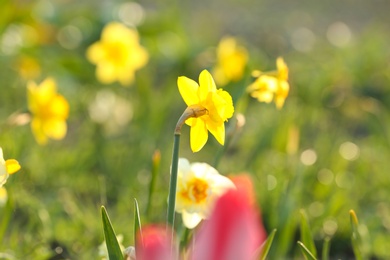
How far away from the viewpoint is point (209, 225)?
1.81 ft

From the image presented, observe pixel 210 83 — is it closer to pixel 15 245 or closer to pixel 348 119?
pixel 15 245

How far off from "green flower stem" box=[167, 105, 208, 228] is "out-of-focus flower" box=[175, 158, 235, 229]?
0.46ft

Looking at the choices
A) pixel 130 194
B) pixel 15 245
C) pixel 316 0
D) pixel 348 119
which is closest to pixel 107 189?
pixel 130 194

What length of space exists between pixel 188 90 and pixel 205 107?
0.05m

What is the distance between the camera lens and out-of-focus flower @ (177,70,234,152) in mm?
1184

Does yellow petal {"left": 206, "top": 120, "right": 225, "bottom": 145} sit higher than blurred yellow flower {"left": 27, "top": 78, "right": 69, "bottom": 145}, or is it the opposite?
yellow petal {"left": 206, "top": 120, "right": 225, "bottom": 145}

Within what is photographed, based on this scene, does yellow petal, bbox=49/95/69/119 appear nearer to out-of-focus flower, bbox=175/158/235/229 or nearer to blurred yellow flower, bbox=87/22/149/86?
blurred yellow flower, bbox=87/22/149/86

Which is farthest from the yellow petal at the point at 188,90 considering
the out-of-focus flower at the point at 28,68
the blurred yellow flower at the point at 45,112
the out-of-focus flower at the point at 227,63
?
the out-of-focus flower at the point at 28,68

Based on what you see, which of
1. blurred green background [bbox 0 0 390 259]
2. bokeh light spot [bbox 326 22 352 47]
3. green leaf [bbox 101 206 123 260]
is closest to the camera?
green leaf [bbox 101 206 123 260]

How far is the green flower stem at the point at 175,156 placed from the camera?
3.59ft

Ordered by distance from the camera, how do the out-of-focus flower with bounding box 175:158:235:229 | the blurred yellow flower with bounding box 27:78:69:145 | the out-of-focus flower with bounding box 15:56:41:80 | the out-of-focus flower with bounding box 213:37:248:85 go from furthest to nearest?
the out-of-focus flower with bounding box 15:56:41:80 → the out-of-focus flower with bounding box 213:37:248:85 → the blurred yellow flower with bounding box 27:78:69:145 → the out-of-focus flower with bounding box 175:158:235:229

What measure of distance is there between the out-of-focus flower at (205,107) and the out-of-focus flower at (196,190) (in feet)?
0.28

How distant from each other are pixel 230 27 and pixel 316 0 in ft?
4.77

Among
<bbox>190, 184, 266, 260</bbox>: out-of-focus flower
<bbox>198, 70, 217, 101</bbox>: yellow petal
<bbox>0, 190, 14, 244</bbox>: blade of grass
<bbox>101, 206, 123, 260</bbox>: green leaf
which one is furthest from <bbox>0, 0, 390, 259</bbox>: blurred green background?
<bbox>190, 184, 266, 260</bbox>: out-of-focus flower
